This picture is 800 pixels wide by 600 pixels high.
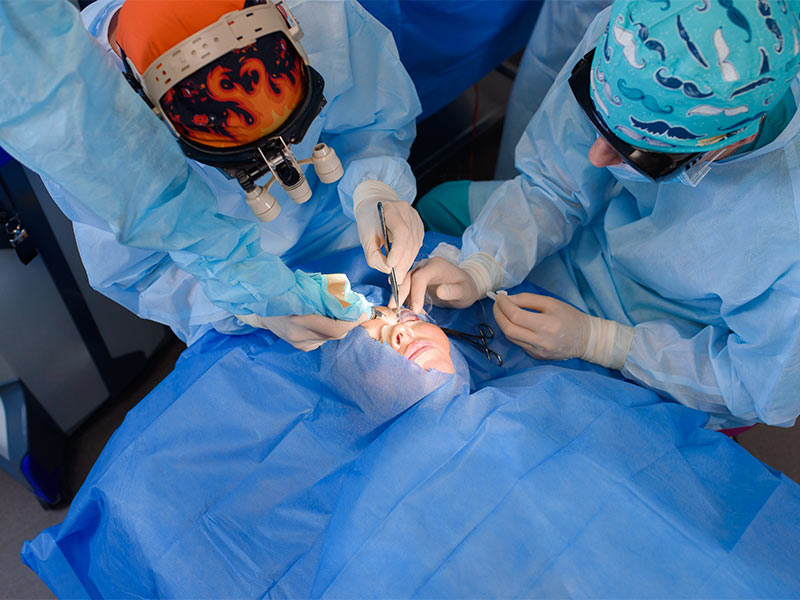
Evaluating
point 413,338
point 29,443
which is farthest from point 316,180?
point 29,443

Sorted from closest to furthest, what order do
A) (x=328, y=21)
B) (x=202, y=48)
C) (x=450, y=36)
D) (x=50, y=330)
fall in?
(x=202, y=48), (x=328, y=21), (x=50, y=330), (x=450, y=36)

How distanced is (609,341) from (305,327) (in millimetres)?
815

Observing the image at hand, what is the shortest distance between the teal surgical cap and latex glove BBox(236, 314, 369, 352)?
2.56 ft

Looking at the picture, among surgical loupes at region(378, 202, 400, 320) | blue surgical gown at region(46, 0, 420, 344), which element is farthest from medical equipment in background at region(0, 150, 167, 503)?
surgical loupes at region(378, 202, 400, 320)

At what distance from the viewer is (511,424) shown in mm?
1255

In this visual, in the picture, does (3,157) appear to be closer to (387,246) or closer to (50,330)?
(50,330)

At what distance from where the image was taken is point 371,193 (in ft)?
5.05

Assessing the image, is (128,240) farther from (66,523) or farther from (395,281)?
(66,523)

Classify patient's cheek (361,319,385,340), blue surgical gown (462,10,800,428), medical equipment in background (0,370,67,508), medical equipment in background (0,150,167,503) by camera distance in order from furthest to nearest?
medical equipment in background (0,370,67,508)
medical equipment in background (0,150,167,503)
patient's cheek (361,319,385,340)
blue surgical gown (462,10,800,428)

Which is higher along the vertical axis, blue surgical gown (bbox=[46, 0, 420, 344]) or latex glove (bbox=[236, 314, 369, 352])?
blue surgical gown (bbox=[46, 0, 420, 344])

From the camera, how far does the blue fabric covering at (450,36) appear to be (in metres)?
1.90

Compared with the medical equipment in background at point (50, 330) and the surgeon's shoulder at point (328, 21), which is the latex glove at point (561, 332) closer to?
the surgeon's shoulder at point (328, 21)

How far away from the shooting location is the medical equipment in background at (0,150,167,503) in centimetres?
161

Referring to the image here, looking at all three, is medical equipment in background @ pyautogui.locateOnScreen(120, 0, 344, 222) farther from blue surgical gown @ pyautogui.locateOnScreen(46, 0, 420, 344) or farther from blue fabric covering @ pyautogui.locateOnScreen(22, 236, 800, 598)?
blue fabric covering @ pyautogui.locateOnScreen(22, 236, 800, 598)
